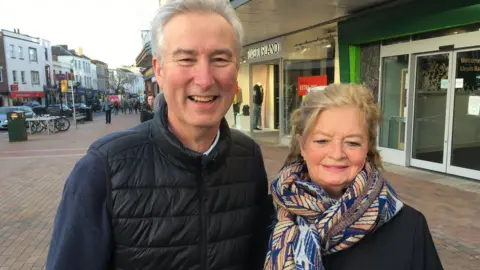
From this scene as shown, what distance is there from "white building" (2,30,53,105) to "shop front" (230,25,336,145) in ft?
125

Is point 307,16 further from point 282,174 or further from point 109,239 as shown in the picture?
point 109,239

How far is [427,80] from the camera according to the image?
766 cm

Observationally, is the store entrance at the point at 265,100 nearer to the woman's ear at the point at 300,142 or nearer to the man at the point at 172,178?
the woman's ear at the point at 300,142

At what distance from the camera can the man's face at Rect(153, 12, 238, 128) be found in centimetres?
129

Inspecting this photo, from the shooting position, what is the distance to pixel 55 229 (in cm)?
130

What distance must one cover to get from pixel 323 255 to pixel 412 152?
737cm

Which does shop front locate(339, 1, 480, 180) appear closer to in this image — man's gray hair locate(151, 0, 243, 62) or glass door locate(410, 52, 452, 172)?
glass door locate(410, 52, 452, 172)

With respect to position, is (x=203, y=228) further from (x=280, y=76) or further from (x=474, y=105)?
(x=280, y=76)

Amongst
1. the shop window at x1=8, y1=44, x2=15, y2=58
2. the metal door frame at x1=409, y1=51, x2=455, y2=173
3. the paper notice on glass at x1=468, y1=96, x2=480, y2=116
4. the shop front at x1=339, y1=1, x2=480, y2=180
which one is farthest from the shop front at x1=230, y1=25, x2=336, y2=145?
the shop window at x1=8, y1=44, x2=15, y2=58

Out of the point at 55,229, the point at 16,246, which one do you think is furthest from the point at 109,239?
the point at 16,246

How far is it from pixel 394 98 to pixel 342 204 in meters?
7.81

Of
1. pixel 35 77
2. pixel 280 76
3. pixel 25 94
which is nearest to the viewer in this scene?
pixel 280 76

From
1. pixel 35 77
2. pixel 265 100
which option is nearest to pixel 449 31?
pixel 265 100

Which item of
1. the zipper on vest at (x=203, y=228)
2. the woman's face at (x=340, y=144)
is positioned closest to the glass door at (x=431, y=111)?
the woman's face at (x=340, y=144)
